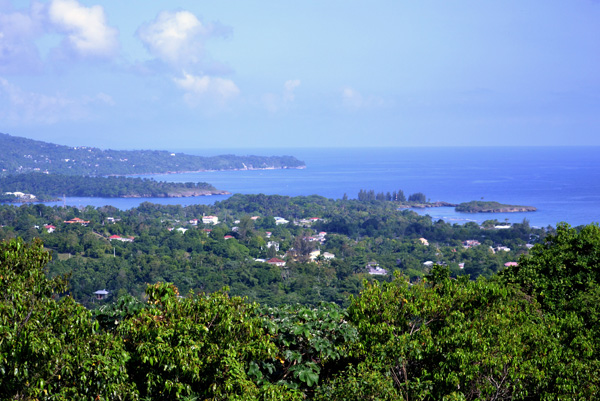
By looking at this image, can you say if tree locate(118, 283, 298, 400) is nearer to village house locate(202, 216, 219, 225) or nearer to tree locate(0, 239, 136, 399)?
tree locate(0, 239, 136, 399)

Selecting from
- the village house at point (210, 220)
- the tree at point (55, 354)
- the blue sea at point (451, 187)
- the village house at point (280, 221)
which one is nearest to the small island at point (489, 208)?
the blue sea at point (451, 187)

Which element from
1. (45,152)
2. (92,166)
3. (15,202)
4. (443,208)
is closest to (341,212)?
(443,208)

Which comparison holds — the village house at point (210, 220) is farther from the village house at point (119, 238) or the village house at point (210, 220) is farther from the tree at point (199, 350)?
the tree at point (199, 350)

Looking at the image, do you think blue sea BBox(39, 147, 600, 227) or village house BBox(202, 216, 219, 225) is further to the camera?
blue sea BBox(39, 147, 600, 227)

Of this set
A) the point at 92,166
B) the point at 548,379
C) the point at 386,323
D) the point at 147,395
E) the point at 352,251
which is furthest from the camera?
the point at 92,166

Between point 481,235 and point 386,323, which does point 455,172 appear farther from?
point 386,323

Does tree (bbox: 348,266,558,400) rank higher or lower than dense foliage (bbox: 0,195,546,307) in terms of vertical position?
higher

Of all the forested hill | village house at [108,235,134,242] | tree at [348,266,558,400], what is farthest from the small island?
the forested hill
